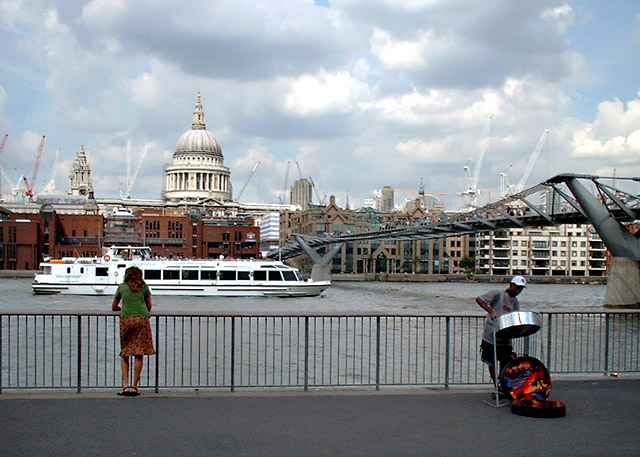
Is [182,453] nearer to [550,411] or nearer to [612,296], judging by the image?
[550,411]

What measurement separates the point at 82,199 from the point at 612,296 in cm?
13178

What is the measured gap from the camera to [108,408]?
9062 millimetres

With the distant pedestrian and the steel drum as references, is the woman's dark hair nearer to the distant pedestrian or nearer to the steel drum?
the distant pedestrian

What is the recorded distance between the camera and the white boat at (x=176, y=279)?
196ft

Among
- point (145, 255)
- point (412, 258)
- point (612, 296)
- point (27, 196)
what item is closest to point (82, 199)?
point (27, 196)

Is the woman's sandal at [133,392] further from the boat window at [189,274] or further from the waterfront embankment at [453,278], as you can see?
the waterfront embankment at [453,278]

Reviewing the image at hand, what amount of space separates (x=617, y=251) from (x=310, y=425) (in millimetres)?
47574

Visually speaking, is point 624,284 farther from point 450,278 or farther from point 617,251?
point 450,278

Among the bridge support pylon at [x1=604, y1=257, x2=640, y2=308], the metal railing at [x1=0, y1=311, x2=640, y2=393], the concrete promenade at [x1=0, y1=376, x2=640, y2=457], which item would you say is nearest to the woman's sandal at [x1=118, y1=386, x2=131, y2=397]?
the concrete promenade at [x1=0, y1=376, x2=640, y2=457]

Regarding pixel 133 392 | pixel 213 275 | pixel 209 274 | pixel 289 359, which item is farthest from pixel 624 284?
pixel 133 392

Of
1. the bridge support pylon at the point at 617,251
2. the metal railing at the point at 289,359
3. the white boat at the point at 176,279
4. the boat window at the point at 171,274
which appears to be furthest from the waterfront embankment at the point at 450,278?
the metal railing at the point at 289,359

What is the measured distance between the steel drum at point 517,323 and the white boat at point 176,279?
166ft

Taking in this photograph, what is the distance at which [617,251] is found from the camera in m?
51.6

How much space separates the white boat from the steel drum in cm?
5073
